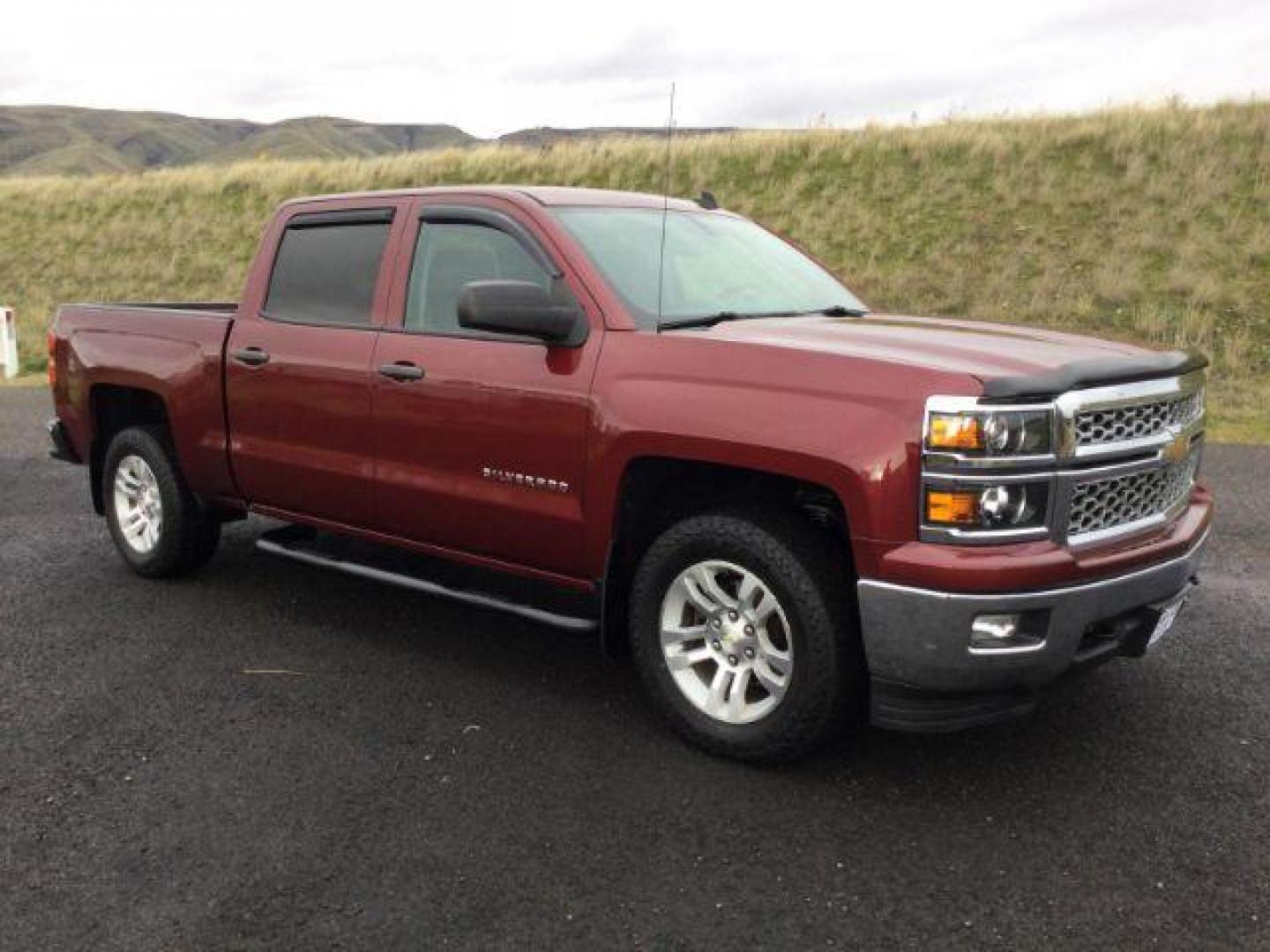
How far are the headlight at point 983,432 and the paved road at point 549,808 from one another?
1125 mm

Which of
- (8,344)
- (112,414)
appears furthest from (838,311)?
(8,344)

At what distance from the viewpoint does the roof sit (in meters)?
4.57

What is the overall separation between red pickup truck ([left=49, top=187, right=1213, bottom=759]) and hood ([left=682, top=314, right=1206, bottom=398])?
0.06 feet

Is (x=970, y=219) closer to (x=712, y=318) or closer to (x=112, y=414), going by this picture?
(x=112, y=414)

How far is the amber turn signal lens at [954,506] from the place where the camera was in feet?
10.6

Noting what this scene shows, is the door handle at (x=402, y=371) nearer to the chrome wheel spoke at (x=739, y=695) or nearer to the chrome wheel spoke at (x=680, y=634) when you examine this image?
the chrome wheel spoke at (x=680, y=634)

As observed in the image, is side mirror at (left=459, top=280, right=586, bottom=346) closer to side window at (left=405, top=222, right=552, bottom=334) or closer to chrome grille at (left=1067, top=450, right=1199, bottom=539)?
side window at (left=405, top=222, right=552, bottom=334)

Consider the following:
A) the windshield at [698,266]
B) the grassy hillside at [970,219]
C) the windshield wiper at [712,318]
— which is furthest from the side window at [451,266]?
the grassy hillside at [970,219]

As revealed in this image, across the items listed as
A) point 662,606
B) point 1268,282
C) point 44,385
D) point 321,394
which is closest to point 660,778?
point 662,606

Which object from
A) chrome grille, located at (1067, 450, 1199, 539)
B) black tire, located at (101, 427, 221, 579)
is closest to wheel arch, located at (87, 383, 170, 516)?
black tire, located at (101, 427, 221, 579)

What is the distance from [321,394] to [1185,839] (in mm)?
3553

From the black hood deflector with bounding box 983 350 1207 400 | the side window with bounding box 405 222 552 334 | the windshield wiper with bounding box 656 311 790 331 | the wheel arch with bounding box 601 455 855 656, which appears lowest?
the wheel arch with bounding box 601 455 855 656

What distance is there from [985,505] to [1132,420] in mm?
696

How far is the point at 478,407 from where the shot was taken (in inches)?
168
